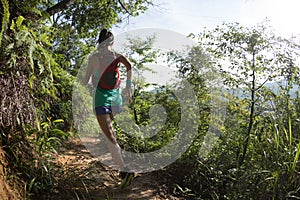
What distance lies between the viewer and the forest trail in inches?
97.7

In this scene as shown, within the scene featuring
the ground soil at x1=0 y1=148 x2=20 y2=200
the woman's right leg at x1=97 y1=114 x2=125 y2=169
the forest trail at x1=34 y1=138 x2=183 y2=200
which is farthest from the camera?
the woman's right leg at x1=97 y1=114 x2=125 y2=169

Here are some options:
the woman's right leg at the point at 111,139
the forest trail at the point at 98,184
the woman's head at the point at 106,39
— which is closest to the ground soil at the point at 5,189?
the forest trail at the point at 98,184

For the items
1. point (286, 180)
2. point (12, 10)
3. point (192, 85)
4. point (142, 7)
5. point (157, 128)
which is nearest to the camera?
point (286, 180)

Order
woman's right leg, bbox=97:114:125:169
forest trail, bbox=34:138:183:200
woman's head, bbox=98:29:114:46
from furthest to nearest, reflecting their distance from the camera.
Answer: woman's head, bbox=98:29:114:46 < woman's right leg, bbox=97:114:125:169 < forest trail, bbox=34:138:183:200

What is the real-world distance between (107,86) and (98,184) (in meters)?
1.11

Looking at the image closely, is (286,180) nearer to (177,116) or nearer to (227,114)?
(227,114)

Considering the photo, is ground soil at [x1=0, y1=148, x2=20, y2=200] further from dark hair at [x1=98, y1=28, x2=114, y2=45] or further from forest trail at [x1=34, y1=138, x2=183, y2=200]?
dark hair at [x1=98, y1=28, x2=114, y2=45]

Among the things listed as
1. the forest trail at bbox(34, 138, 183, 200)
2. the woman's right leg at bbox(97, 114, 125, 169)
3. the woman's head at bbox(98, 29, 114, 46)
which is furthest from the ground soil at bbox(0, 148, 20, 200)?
the woman's head at bbox(98, 29, 114, 46)

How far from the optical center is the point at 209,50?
11.6 feet

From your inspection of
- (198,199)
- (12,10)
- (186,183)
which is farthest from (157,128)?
(12,10)

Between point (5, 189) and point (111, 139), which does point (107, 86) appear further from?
point (5, 189)

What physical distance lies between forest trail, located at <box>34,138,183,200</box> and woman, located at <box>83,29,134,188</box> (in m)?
0.22

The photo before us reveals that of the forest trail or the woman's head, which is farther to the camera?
the woman's head

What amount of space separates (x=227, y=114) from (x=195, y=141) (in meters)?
0.58
